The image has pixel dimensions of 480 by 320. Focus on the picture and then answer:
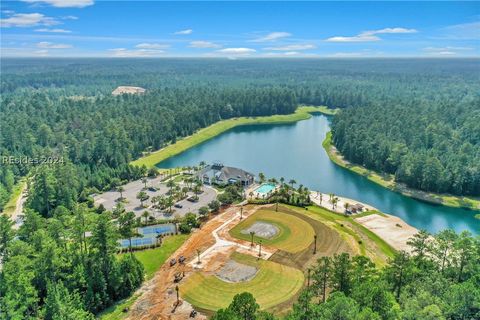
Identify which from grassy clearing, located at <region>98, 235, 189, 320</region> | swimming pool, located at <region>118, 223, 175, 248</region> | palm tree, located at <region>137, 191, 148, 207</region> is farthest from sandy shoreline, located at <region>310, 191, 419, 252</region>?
palm tree, located at <region>137, 191, 148, 207</region>

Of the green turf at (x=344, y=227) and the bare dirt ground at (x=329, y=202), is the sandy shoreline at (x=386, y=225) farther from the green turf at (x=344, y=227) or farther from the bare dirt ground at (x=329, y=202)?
the green turf at (x=344, y=227)

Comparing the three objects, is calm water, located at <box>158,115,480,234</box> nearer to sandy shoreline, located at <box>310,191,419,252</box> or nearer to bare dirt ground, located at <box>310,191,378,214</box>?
bare dirt ground, located at <box>310,191,378,214</box>

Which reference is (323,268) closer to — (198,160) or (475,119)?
A: (198,160)

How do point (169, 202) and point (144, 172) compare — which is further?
point (144, 172)

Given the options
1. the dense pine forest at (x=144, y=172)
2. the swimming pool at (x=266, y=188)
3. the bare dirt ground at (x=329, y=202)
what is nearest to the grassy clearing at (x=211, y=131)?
the dense pine forest at (x=144, y=172)

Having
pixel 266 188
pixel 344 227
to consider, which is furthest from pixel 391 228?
pixel 266 188

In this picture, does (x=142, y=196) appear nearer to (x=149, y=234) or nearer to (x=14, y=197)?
(x=149, y=234)
